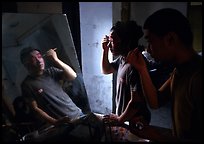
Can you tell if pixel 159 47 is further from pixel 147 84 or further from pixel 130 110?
pixel 130 110

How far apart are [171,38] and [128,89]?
526mm

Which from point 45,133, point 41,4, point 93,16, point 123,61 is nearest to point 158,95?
Answer: point 123,61

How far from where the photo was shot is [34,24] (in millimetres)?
1411

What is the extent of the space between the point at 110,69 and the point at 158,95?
23.1 inches

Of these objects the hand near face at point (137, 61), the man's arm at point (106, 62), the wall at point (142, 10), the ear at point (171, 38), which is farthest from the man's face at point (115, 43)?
the ear at point (171, 38)

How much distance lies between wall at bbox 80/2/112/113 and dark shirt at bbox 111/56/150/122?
556mm

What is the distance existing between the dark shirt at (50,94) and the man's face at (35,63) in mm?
37

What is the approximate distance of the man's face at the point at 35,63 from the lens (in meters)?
1.36

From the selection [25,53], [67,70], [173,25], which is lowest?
[67,70]

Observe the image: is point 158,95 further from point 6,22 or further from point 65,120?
point 6,22

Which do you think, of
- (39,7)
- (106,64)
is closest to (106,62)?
(106,64)

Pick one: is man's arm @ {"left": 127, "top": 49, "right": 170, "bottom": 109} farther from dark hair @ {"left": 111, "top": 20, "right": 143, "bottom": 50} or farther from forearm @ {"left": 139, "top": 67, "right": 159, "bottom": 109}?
dark hair @ {"left": 111, "top": 20, "right": 143, "bottom": 50}

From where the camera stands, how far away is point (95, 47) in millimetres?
2213

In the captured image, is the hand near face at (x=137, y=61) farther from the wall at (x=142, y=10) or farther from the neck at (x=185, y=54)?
the wall at (x=142, y=10)
